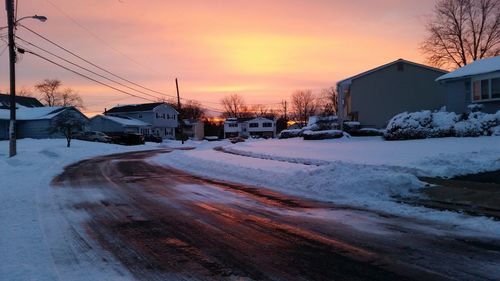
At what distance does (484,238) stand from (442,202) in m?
3.47

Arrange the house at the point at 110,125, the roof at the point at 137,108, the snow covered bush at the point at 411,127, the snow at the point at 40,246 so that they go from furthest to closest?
1. the roof at the point at 137,108
2. the house at the point at 110,125
3. the snow covered bush at the point at 411,127
4. the snow at the point at 40,246

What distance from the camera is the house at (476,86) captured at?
29.2m

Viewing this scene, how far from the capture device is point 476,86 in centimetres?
3048

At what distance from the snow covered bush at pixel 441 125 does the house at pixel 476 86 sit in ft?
4.86

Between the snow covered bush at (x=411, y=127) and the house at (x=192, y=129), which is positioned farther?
the house at (x=192, y=129)

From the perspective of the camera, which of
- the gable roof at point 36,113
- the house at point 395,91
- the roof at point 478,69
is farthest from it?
→ the gable roof at point 36,113

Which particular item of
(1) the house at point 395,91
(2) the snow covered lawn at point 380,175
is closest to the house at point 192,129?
(1) the house at point 395,91

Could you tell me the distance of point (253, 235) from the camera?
7.84m

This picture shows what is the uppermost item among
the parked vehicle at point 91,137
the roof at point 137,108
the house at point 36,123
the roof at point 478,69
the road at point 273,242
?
the roof at point 137,108

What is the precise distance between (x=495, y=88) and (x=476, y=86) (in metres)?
1.38

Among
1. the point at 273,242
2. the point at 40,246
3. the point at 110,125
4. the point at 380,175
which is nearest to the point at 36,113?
the point at 110,125

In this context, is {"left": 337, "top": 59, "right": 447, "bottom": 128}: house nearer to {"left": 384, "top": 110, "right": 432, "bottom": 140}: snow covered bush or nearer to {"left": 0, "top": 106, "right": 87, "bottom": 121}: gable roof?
{"left": 384, "top": 110, "right": 432, "bottom": 140}: snow covered bush

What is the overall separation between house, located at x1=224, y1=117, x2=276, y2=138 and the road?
388ft

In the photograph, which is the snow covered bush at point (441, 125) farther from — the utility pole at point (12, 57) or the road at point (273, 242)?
the utility pole at point (12, 57)
